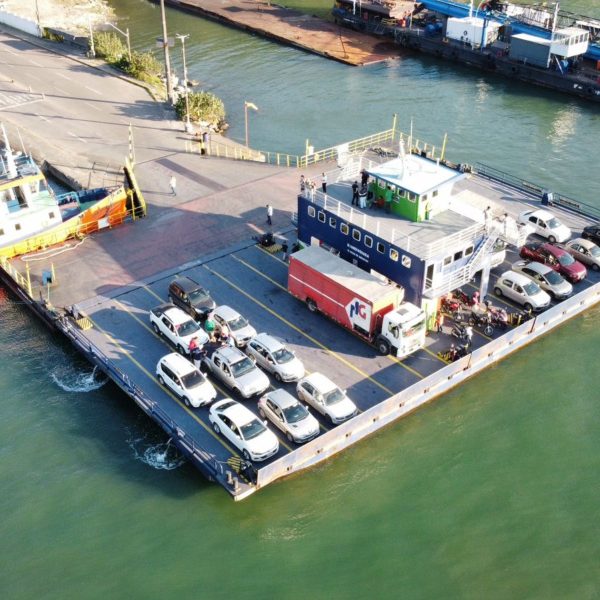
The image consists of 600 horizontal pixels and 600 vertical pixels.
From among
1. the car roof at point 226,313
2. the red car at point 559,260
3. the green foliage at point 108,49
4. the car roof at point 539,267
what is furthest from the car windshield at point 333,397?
the green foliage at point 108,49

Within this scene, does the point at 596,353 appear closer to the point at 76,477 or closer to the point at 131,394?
the point at 131,394

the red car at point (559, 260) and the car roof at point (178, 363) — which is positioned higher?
the red car at point (559, 260)

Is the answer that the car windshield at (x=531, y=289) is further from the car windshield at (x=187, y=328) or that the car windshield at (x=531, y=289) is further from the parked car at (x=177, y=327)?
the car windshield at (x=187, y=328)

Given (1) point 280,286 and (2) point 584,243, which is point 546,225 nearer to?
(2) point 584,243

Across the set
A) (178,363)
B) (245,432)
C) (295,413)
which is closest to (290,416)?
(295,413)

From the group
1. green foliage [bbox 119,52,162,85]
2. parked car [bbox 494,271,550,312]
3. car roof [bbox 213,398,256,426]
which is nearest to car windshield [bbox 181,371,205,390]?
car roof [bbox 213,398,256,426]

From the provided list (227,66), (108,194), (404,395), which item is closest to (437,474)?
(404,395)

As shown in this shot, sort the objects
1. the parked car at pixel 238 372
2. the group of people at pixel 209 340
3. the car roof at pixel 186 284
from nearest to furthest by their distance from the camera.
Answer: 1. the parked car at pixel 238 372
2. the group of people at pixel 209 340
3. the car roof at pixel 186 284
